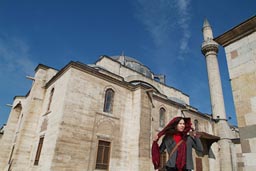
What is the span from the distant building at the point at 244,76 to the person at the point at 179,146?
1.64 metres

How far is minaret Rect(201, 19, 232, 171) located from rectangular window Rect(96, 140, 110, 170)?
10.4 metres

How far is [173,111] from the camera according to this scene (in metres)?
17.3

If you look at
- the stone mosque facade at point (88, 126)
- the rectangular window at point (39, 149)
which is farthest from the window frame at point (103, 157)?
the rectangular window at point (39, 149)

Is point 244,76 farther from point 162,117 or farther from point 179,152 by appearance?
point 162,117

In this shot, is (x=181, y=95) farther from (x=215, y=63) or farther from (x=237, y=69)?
(x=237, y=69)

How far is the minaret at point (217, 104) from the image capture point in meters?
17.0

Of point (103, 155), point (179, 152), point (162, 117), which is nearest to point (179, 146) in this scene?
point (179, 152)

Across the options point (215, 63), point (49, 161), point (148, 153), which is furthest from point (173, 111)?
point (49, 161)

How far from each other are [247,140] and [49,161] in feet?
30.8

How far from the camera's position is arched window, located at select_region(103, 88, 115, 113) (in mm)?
13473

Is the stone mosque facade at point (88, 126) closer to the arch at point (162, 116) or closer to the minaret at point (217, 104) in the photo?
the arch at point (162, 116)

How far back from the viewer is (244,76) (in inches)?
Answer: 168

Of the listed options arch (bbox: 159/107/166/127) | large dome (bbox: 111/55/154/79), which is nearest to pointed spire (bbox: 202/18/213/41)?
large dome (bbox: 111/55/154/79)

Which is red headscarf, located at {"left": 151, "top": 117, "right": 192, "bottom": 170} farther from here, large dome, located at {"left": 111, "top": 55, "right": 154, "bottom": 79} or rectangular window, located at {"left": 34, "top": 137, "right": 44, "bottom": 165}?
large dome, located at {"left": 111, "top": 55, "right": 154, "bottom": 79}
